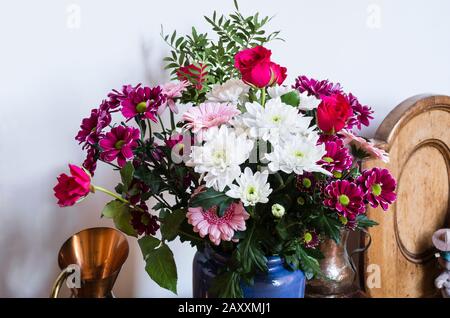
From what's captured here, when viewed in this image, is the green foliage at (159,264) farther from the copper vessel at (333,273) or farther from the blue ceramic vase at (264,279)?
the copper vessel at (333,273)

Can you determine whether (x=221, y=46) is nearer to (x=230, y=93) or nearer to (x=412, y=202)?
(x=230, y=93)

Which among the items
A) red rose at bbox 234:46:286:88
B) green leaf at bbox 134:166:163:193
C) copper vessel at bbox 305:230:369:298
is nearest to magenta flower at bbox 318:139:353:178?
red rose at bbox 234:46:286:88

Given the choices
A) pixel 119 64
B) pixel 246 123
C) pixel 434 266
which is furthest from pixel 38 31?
pixel 434 266

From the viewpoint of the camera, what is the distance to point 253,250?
0.53m

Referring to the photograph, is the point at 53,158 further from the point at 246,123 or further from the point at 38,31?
the point at 246,123

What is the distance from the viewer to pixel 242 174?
512mm

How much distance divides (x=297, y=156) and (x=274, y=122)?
0.15 feet

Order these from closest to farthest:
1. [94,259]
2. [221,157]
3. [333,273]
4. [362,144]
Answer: [221,157] → [362,144] → [94,259] → [333,273]

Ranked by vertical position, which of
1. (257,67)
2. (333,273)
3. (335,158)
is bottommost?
(333,273)

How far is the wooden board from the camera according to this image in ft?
3.01

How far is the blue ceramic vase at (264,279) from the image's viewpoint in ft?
1.89

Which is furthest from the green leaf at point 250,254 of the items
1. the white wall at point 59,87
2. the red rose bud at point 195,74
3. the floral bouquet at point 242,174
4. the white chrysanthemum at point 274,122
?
the white wall at point 59,87

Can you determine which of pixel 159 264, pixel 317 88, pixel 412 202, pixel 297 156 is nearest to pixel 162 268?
pixel 159 264

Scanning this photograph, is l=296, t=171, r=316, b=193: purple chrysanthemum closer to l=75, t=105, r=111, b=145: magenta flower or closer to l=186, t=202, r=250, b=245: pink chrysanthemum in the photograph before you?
l=186, t=202, r=250, b=245: pink chrysanthemum
